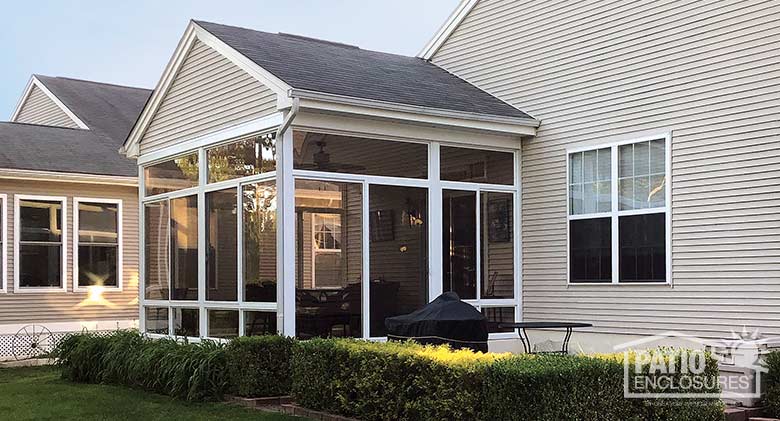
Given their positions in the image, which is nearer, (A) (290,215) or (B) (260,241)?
(A) (290,215)

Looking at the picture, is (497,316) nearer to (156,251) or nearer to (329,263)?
(329,263)

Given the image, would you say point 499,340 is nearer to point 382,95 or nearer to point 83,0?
point 382,95

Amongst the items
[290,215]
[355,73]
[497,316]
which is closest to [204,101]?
[355,73]

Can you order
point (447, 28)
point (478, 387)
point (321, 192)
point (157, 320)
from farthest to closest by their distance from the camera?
point (447, 28) < point (157, 320) < point (321, 192) < point (478, 387)

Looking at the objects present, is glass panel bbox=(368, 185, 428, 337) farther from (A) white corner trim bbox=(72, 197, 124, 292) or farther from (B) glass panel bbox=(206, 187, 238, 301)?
(A) white corner trim bbox=(72, 197, 124, 292)

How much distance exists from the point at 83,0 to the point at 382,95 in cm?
2654

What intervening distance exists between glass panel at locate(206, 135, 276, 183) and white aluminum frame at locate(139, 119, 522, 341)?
84mm

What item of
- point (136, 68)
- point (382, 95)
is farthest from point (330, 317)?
point (136, 68)

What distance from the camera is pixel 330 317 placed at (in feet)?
33.1

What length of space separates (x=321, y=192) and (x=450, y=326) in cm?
291

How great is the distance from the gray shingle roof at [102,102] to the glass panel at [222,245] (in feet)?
25.6

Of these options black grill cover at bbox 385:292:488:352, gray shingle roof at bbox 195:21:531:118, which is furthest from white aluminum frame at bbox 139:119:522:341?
black grill cover at bbox 385:292:488:352

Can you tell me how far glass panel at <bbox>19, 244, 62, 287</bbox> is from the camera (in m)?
15.3

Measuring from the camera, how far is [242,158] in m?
11.0
